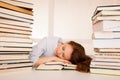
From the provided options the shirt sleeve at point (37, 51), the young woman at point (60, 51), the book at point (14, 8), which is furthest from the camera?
the young woman at point (60, 51)

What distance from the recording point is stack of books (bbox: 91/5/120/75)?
40.4 inches

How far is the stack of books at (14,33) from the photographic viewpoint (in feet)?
3.32

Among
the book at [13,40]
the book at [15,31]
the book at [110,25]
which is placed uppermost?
the book at [110,25]

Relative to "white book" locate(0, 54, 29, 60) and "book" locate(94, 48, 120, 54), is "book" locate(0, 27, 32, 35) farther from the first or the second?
"book" locate(94, 48, 120, 54)

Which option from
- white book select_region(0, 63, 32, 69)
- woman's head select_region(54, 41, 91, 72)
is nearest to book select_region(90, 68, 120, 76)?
white book select_region(0, 63, 32, 69)

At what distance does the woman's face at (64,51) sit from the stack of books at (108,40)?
0.72m

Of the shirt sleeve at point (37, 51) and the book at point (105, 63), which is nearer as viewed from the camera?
the book at point (105, 63)

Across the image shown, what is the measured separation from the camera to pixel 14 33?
1.06m

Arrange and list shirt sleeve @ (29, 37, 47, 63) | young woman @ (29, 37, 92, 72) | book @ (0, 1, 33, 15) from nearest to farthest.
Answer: book @ (0, 1, 33, 15) < shirt sleeve @ (29, 37, 47, 63) < young woman @ (29, 37, 92, 72)

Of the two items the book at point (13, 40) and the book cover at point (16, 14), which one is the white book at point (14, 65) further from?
the book cover at point (16, 14)

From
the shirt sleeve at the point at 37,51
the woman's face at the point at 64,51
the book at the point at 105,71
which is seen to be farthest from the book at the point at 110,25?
the woman's face at the point at 64,51

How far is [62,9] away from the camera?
2404 millimetres

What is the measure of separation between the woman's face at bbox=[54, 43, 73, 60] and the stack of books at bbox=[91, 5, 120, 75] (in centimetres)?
72

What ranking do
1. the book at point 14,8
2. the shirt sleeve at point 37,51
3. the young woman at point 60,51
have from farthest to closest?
the young woman at point 60,51, the shirt sleeve at point 37,51, the book at point 14,8
